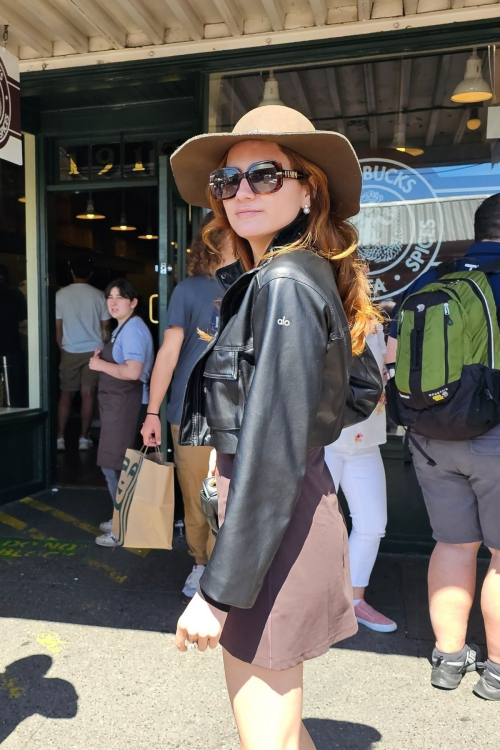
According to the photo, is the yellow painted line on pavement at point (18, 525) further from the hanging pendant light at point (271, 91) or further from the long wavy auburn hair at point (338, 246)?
the long wavy auburn hair at point (338, 246)

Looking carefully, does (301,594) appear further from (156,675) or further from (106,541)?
(106,541)

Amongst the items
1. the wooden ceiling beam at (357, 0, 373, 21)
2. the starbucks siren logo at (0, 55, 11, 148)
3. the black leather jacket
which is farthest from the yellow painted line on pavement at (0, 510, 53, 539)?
the wooden ceiling beam at (357, 0, 373, 21)

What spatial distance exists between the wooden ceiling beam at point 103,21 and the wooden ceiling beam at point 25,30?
0.38 metres

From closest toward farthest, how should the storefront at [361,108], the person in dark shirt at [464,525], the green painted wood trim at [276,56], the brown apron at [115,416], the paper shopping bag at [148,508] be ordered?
1. the person in dark shirt at [464,525]
2. the paper shopping bag at [148,508]
3. the green painted wood trim at [276,56]
4. the storefront at [361,108]
5. the brown apron at [115,416]

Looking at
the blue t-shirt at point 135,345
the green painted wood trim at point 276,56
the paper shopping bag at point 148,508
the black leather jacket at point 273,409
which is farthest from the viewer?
the blue t-shirt at point 135,345

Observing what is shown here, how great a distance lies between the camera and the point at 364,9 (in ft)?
12.5

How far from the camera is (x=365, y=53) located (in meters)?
4.11

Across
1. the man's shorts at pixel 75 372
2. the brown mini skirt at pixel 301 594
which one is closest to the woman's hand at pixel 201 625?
the brown mini skirt at pixel 301 594

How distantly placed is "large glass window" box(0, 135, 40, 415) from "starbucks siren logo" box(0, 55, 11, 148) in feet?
4.22

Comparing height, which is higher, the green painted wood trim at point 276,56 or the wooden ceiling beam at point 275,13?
the wooden ceiling beam at point 275,13

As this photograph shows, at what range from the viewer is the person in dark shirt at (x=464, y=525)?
8.99 ft

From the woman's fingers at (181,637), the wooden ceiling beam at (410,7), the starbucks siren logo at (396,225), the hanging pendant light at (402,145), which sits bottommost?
the woman's fingers at (181,637)

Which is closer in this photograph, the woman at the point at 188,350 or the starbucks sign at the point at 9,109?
the woman at the point at 188,350

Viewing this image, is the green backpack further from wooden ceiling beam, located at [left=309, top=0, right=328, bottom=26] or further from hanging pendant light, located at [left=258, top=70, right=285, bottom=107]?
hanging pendant light, located at [left=258, top=70, right=285, bottom=107]
